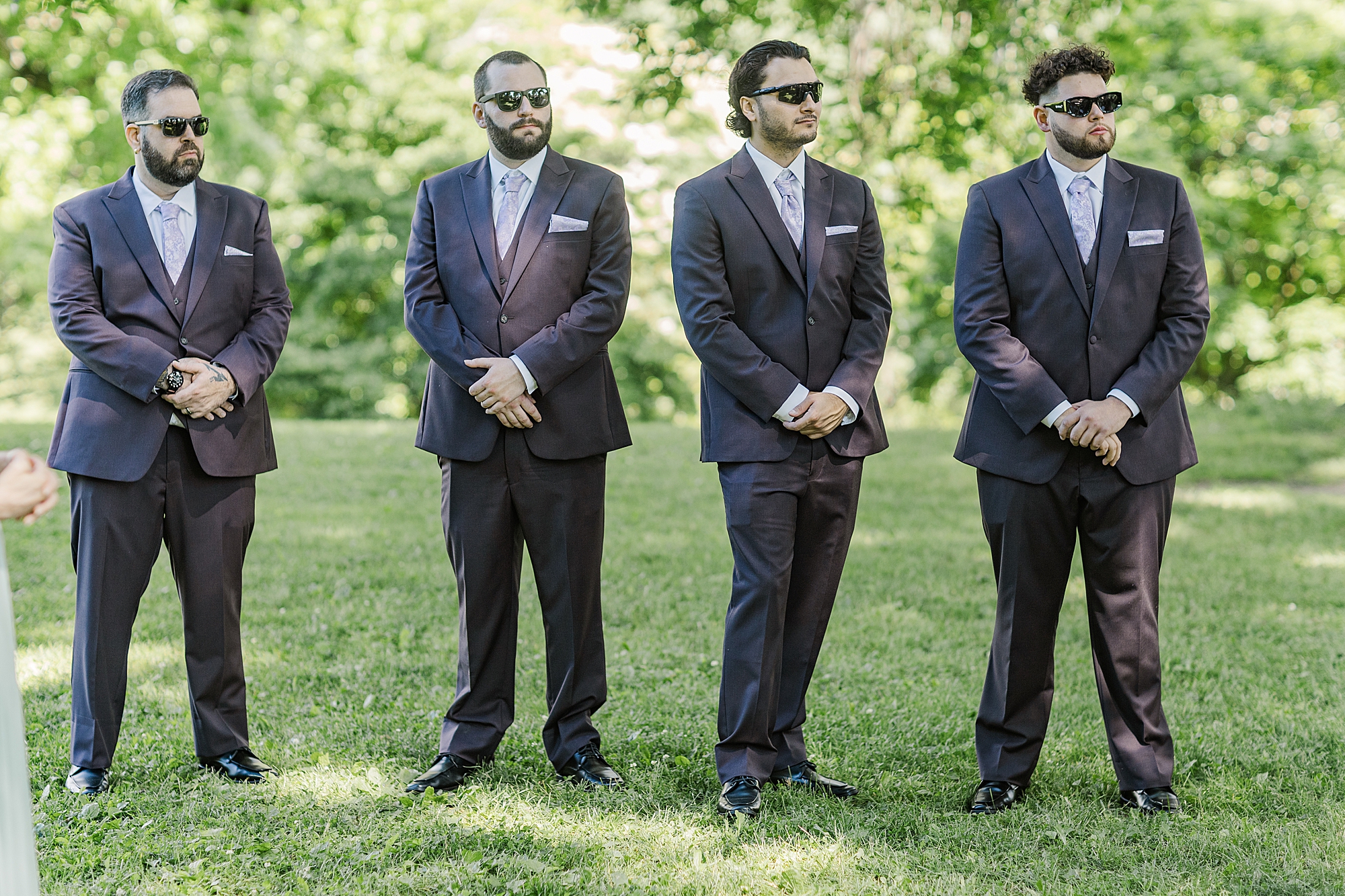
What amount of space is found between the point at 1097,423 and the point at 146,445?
328 cm

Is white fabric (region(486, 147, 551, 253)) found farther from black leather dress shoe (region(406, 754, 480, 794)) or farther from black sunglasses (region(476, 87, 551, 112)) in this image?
black leather dress shoe (region(406, 754, 480, 794))

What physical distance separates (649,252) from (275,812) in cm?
1674

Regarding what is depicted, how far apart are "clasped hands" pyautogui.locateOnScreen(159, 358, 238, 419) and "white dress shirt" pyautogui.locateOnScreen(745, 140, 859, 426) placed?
199cm

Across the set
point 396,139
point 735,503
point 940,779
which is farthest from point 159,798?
point 396,139

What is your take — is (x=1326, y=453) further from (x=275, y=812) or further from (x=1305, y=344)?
(x=275, y=812)

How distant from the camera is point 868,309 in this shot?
4.40 metres

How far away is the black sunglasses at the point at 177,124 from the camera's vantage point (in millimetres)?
4297

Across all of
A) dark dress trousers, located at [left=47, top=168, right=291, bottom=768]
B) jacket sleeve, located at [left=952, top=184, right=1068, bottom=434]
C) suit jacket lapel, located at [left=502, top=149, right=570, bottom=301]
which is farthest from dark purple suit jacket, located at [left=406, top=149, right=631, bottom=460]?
jacket sleeve, located at [left=952, top=184, right=1068, bottom=434]

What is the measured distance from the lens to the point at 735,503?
14.0 feet

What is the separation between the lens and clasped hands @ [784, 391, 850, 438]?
4133 mm

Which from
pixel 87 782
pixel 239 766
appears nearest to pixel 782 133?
pixel 239 766

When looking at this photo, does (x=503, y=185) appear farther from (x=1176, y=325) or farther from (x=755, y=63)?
(x=1176, y=325)

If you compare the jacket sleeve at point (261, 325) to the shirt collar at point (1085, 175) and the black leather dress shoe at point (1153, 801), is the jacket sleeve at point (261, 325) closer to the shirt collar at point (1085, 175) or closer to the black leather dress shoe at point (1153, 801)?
the shirt collar at point (1085, 175)

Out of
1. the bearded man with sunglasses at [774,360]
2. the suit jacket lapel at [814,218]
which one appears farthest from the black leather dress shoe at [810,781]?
the suit jacket lapel at [814,218]
